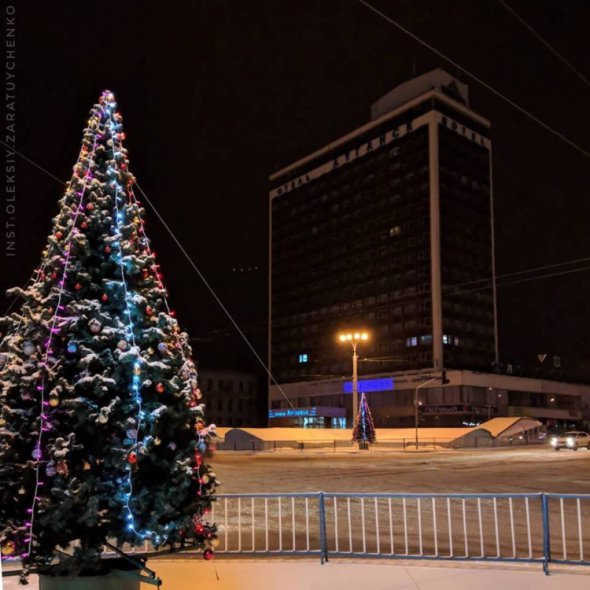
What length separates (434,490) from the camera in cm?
1805

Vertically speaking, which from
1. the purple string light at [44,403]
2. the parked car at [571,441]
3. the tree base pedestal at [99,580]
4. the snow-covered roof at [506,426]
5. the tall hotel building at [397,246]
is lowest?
the parked car at [571,441]

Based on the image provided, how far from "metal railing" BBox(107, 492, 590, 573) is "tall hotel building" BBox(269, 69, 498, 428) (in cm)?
8588

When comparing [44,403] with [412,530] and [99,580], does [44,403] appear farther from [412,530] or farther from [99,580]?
[412,530]

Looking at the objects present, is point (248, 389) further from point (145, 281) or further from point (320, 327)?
point (145, 281)

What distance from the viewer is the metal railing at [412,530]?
8.23 meters

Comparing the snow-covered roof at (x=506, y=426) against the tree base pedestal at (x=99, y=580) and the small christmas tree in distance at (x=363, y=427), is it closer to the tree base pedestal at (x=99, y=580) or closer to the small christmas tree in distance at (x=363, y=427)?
the small christmas tree in distance at (x=363, y=427)

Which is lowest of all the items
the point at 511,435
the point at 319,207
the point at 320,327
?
the point at 511,435

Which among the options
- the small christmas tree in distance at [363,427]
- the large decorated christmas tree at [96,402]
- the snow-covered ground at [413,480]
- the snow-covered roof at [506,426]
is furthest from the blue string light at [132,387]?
the snow-covered roof at [506,426]

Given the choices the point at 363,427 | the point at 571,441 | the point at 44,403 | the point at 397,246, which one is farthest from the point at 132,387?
the point at 397,246

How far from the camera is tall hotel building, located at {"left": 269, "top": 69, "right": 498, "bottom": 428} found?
4200 inches

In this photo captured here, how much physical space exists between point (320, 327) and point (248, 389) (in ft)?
62.8

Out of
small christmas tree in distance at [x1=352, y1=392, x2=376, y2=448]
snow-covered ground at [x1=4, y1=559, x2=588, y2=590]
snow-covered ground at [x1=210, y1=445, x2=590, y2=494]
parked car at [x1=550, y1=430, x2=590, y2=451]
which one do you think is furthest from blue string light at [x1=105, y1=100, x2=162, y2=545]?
parked car at [x1=550, y1=430, x2=590, y2=451]

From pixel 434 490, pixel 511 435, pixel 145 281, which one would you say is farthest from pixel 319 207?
pixel 145 281

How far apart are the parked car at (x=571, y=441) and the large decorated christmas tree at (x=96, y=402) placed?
43766 mm
